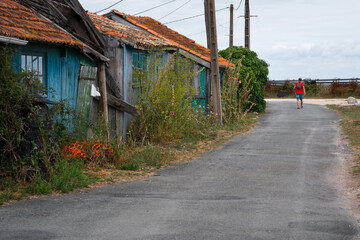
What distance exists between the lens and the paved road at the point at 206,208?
221 inches

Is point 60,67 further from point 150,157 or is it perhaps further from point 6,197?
point 6,197

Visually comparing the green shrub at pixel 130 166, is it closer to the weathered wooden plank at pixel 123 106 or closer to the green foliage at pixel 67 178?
the green foliage at pixel 67 178

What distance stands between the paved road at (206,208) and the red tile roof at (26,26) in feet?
10.8

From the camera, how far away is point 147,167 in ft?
33.6

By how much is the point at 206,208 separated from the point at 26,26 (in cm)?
542

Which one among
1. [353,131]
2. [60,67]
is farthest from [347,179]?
[353,131]

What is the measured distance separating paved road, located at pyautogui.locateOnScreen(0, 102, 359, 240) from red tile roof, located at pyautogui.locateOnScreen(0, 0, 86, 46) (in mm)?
3288

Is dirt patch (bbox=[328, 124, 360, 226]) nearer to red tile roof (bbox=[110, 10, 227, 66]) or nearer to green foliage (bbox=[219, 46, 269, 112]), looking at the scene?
red tile roof (bbox=[110, 10, 227, 66])

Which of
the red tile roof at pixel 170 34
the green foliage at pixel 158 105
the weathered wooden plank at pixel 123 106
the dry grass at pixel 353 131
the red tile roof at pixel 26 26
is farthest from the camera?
the red tile roof at pixel 170 34

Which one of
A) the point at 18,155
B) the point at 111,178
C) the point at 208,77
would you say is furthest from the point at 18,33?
the point at 208,77

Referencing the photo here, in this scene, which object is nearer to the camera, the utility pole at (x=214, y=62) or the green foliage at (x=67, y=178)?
the green foliage at (x=67, y=178)

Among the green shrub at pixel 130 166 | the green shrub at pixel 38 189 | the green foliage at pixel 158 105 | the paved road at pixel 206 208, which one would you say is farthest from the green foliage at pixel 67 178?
the green foliage at pixel 158 105

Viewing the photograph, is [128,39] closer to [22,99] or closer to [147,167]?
[147,167]

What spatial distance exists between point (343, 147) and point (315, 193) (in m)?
5.67
